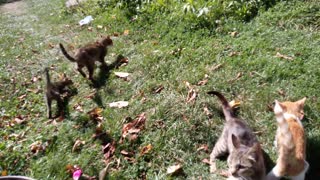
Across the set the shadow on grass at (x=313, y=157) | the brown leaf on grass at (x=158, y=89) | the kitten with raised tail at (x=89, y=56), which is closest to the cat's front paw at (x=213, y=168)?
the shadow on grass at (x=313, y=157)

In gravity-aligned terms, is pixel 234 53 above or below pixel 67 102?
above

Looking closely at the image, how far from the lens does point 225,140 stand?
385 centimetres

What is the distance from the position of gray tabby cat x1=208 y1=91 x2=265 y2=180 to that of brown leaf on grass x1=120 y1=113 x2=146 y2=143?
39.6 inches

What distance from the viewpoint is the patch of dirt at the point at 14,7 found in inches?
495

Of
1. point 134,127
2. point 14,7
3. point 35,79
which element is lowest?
point 14,7

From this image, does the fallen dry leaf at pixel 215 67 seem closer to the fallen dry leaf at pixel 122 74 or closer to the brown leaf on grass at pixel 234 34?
the brown leaf on grass at pixel 234 34

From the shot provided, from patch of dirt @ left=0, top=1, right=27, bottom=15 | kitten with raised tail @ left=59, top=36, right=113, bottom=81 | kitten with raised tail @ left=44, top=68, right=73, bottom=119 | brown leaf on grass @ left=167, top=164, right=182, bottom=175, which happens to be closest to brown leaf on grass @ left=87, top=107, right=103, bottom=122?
kitten with raised tail @ left=44, top=68, right=73, bottom=119

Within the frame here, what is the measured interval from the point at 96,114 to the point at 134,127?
71 cm

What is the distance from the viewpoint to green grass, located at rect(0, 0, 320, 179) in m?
4.14

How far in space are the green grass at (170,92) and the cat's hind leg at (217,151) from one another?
0.08 m

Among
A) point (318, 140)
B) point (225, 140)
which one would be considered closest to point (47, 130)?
point (225, 140)

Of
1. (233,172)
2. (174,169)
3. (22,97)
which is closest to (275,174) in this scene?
(233,172)

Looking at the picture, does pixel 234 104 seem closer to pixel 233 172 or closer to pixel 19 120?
pixel 233 172

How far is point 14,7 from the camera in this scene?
13469 mm
